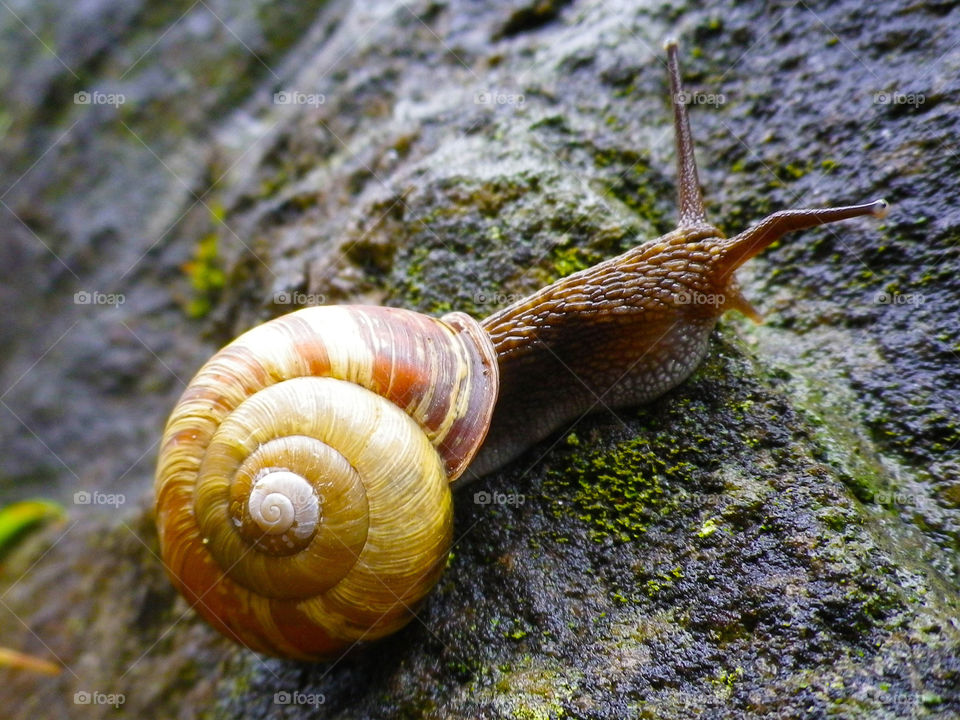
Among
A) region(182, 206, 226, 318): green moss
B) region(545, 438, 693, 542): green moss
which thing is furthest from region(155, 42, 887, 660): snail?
region(182, 206, 226, 318): green moss

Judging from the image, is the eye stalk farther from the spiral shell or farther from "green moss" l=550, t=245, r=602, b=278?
the spiral shell

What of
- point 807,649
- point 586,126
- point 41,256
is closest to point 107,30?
point 41,256

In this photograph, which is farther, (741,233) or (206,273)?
(206,273)

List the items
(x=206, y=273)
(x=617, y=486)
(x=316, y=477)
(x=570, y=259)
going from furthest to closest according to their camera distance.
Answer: (x=206, y=273) < (x=570, y=259) < (x=617, y=486) < (x=316, y=477)

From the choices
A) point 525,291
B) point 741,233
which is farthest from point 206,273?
point 741,233

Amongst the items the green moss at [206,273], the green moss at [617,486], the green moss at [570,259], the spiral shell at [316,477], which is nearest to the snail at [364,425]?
the spiral shell at [316,477]

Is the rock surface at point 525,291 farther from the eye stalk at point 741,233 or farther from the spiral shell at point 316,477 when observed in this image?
the spiral shell at point 316,477

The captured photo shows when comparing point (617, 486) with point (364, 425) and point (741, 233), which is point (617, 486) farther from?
point (741, 233)
